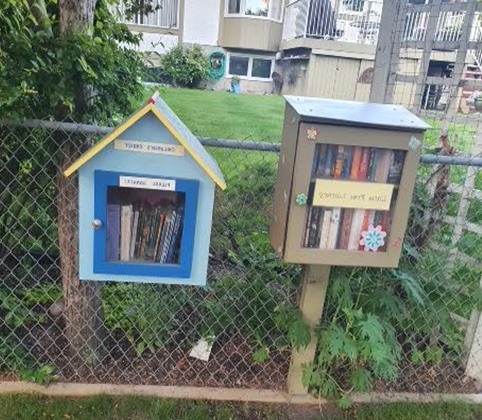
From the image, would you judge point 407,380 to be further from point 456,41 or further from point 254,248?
point 456,41

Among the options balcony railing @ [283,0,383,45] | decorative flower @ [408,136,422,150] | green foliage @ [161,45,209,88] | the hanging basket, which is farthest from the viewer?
green foliage @ [161,45,209,88]

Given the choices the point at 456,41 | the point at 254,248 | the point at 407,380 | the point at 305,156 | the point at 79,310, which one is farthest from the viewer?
the point at 456,41

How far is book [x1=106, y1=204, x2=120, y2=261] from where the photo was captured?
2.01m

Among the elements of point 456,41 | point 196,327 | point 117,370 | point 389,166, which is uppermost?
point 456,41

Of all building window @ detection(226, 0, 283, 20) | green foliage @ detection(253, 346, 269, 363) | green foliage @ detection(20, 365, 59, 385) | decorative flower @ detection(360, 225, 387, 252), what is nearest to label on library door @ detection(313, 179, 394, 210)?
decorative flower @ detection(360, 225, 387, 252)

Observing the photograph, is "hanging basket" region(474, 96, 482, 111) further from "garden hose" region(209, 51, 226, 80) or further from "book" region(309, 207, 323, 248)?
"garden hose" region(209, 51, 226, 80)

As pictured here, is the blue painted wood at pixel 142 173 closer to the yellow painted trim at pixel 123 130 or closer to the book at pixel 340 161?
the yellow painted trim at pixel 123 130

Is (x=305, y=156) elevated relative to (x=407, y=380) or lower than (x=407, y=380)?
elevated

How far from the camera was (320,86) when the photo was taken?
17438 mm

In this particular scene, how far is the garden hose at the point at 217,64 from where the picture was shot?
19.1 m

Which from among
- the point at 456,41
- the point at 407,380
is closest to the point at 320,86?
the point at 456,41

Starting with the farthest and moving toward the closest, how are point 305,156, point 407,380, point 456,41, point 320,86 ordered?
point 320,86
point 456,41
point 407,380
point 305,156

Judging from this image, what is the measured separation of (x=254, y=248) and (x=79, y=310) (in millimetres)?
1046

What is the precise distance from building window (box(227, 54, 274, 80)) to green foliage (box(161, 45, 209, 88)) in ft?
6.73
